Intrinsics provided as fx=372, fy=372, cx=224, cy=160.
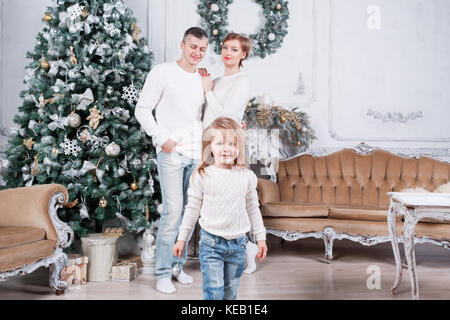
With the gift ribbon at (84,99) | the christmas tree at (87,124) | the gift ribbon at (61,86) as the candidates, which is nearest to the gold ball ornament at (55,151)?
the christmas tree at (87,124)

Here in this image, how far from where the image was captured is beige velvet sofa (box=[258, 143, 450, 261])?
11.2ft

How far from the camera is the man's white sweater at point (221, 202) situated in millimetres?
1581

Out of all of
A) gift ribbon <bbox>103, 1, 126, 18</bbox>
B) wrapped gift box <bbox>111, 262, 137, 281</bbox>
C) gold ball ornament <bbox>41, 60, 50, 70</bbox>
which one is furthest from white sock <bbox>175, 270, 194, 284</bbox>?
gift ribbon <bbox>103, 1, 126, 18</bbox>

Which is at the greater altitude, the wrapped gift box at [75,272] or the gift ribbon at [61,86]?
the gift ribbon at [61,86]

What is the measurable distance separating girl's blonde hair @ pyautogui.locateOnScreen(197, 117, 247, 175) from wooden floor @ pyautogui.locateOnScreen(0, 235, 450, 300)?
1.09 m

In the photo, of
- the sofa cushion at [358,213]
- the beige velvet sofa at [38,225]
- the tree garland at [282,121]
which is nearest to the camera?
the beige velvet sofa at [38,225]

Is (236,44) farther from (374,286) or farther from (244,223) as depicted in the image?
(374,286)

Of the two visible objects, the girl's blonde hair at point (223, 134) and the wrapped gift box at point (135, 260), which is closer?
the girl's blonde hair at point (223, 134)

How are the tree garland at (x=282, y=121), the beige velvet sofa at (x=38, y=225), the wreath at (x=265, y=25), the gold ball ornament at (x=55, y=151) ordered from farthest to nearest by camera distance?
1. the wreath at (x=265, y=25)
2. the tree garland at (x=282, y=121)
3. the gold ball ornament at (x=55, y=151)
4. the beige velvet sofa at (x=38, y=225)

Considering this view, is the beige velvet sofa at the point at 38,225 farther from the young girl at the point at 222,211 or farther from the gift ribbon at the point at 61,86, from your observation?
the young girl at the point at 222,211

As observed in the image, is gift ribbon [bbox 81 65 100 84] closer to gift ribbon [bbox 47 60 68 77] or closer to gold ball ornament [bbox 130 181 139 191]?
gift ribbon [bbox 47 60 68 77]

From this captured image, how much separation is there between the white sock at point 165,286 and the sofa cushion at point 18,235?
0.82m

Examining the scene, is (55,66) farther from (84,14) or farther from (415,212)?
(415,212)

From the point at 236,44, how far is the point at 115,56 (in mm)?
1214
